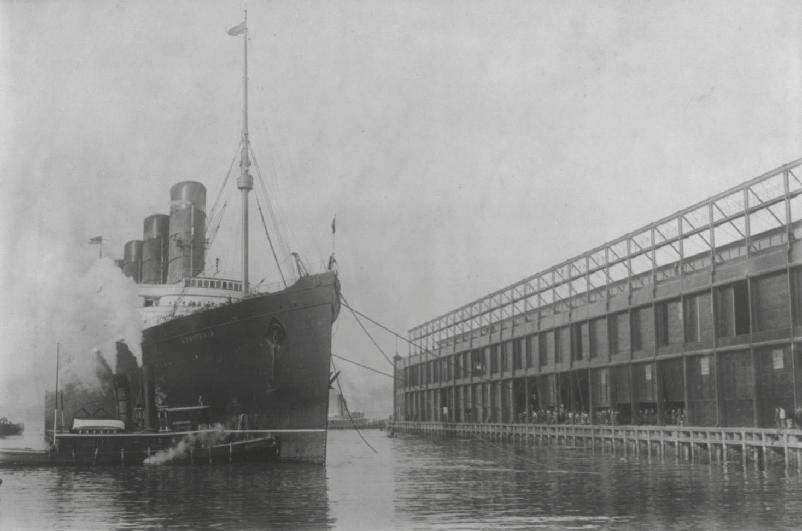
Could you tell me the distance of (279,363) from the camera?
31.8 metres

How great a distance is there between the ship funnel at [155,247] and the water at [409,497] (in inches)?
675

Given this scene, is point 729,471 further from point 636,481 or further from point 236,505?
point 236,505

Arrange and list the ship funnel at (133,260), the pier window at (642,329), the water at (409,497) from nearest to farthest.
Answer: the water at (409,497), the pier window at (642,329), the ship funnel at (133,260)

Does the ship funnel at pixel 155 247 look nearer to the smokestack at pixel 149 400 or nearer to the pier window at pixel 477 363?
the smokestack at pixel 149 400

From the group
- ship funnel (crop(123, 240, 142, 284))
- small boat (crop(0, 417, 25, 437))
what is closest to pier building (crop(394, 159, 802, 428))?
ship funnel (crop(123, 240, 142, 284))

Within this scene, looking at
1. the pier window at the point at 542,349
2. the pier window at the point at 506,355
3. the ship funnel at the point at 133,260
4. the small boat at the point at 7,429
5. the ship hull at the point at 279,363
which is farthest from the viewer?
the small boat at the point at 7,429

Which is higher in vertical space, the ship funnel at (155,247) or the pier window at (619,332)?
the ship funnel at (155,247)

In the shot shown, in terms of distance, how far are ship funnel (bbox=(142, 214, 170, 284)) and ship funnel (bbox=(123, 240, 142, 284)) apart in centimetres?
119

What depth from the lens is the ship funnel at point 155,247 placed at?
48.2 meters

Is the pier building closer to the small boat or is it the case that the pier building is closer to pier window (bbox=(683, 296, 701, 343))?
pier window (bbox=(683, 296, 701, 343))

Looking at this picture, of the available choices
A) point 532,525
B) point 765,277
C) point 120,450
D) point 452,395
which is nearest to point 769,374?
point 765,277

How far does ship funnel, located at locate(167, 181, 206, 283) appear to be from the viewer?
44.9 m

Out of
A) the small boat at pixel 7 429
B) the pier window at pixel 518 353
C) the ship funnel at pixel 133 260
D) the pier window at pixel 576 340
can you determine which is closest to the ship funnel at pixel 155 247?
the ship funnel at pixel 133 260

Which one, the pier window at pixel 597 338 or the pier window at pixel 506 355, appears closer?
the pier window at pixel 597 338
